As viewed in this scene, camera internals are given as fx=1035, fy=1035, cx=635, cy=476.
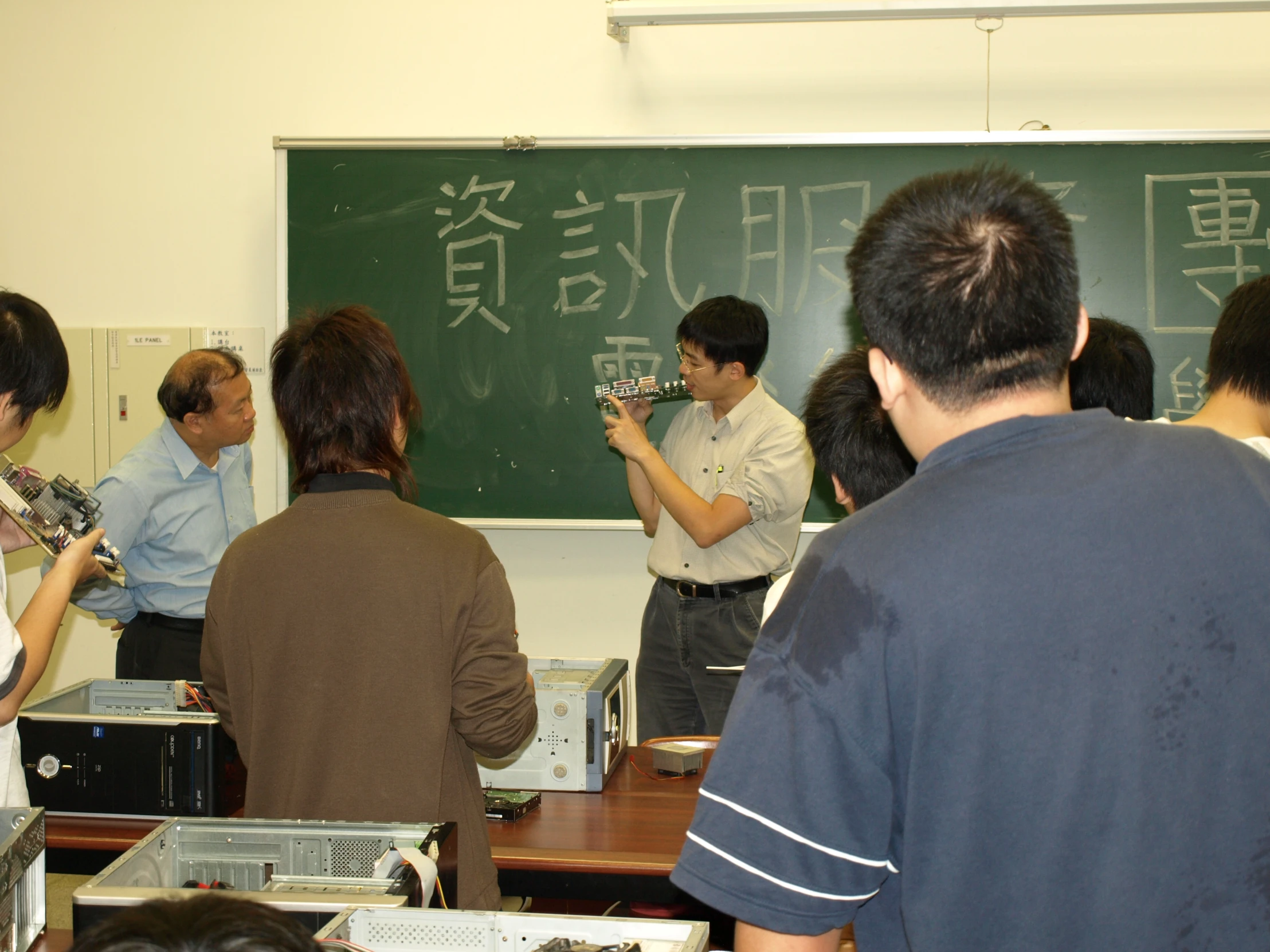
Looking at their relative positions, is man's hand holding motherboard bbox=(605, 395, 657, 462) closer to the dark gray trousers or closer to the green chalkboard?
the green chalkboard

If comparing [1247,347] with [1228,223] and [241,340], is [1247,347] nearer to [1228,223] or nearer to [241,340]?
[1228,223]

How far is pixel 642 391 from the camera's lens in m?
3.16

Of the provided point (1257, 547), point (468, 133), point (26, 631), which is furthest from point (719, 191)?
point (1257, 547)

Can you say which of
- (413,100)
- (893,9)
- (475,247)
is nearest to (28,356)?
(475,247)

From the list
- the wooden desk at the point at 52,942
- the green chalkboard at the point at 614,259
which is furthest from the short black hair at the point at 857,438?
the green chalkboard at the point at 614,259

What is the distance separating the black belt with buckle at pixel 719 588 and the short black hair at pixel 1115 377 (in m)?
1.21

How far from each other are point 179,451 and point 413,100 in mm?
1483

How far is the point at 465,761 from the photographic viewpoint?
158 cm

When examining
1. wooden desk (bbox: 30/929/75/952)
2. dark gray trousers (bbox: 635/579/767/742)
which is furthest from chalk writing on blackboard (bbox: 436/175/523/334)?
wooden desk (bbox: 30/929/75/952)

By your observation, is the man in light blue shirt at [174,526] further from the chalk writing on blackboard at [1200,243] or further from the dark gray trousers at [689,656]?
the chalk writing on blackboard at [1200,243]

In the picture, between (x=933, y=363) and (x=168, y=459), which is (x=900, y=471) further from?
(x=168, y=459)

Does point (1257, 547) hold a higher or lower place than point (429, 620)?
higher

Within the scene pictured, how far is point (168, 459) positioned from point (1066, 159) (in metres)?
2.77

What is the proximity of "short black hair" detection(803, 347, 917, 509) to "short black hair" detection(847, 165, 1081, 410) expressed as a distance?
2.22 ft
